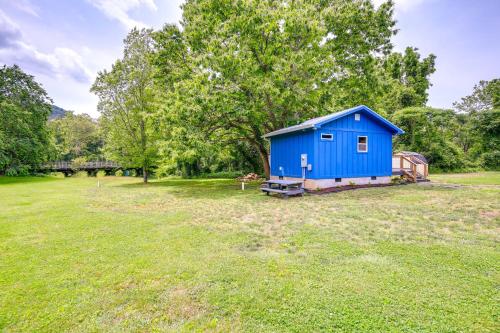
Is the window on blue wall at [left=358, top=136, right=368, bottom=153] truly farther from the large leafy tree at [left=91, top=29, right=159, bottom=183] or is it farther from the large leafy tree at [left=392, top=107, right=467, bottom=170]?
the large leafy tree at [left=392, top=107, right=467, bottom=170]

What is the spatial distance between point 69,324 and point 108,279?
925mm

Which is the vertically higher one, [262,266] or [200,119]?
[200,119]

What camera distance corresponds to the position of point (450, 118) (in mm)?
26703

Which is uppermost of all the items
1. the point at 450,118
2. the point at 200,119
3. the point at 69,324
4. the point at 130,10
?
the point at 130,10

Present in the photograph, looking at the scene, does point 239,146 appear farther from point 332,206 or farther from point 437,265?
point 437,265

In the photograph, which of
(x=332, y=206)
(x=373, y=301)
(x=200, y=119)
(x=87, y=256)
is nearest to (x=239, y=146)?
(x=200, y=119)

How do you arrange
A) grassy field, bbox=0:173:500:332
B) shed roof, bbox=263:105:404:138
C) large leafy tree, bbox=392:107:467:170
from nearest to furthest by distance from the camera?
grassy field, bbox=0:173:500:332 → shed roof, bbox=263:105:404:138 → large leafy tree, bbox=392:107:467:170

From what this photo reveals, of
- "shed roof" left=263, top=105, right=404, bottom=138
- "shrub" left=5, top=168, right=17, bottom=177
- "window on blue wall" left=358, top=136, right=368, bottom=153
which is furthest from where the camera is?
"shrub" left=5, top=168, right=17, bottom=177

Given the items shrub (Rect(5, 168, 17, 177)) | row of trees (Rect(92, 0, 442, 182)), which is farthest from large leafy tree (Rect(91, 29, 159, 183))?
shrub (Rect(5, 168, 17, 177))

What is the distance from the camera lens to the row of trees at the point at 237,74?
1316 centimetres

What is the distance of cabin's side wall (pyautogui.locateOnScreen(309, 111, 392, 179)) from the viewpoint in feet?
38.0

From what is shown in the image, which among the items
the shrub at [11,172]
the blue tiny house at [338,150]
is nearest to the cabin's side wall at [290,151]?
the blue tiny house at [338,150]

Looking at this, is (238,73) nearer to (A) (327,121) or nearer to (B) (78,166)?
(A) (327,121)

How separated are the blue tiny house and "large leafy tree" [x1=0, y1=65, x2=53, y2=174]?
95.1 feet
